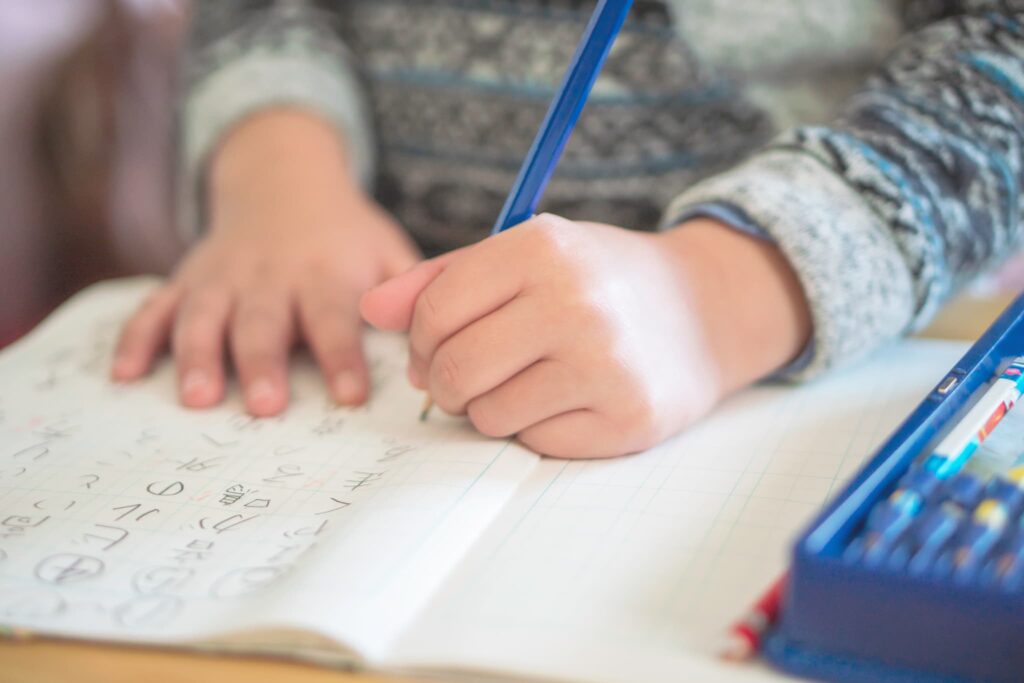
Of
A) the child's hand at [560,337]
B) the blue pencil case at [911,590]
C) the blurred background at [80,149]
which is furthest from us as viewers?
the blurred background at [80,149]

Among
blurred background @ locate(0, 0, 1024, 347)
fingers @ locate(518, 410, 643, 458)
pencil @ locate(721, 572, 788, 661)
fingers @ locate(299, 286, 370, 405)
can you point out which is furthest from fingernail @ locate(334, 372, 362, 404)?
blurred background @ locate(0, 0, 1024, 347)

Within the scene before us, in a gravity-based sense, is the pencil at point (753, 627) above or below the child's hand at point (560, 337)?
below

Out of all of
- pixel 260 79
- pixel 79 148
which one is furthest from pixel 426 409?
pixel 79 148

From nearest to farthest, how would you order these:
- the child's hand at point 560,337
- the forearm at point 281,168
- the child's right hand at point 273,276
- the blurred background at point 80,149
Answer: the child's hand at point 560,337 < the child's right hand at point 273,276 < the forearm at point 281,168 < the blurred background at point 80,149

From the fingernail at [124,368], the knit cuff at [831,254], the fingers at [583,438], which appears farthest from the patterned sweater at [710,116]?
the fingernail at [124,368]

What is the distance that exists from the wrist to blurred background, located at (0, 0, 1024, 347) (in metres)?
0.34

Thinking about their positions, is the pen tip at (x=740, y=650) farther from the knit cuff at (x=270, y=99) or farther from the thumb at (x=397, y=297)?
the knit cuff at (x=270, y=99)

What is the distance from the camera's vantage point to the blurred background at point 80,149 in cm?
75

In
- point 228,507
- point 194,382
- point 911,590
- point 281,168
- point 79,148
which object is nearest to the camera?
point 911,590

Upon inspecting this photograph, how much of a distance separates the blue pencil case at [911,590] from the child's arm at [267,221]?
24cm

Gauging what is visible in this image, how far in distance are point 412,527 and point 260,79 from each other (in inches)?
16.5

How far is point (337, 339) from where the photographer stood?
469 millimetres

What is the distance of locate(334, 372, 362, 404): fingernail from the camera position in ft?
1.41

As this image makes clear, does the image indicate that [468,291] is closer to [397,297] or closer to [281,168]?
[397,297]
